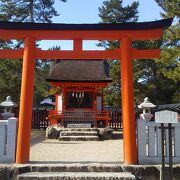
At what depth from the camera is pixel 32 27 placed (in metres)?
8.93

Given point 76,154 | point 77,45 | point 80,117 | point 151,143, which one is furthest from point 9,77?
point 151,143

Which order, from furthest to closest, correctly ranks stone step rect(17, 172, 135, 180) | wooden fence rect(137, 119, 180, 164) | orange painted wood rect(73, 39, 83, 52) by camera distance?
orange painted wood rect(73, 39, 83, 52) < wooden fence rect(137, 119, 180, 164) < stone step rect(17, 172, 135, 180)

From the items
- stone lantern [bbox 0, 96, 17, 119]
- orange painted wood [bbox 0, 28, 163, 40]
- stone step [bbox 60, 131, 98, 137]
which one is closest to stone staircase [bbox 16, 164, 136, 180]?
orange painted wood [bbox 0, 28, 163, 40]

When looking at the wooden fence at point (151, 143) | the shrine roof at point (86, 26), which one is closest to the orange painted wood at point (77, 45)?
the shrine roof at point (86, 26)

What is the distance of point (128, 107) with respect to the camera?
8562 millimetres

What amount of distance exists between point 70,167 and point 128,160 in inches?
59.9

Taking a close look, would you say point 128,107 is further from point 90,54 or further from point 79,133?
point 79,133

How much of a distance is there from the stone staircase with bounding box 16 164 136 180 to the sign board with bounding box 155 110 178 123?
1527 millimetres

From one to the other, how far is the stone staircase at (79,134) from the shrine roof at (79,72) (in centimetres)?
407

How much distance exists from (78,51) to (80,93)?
492 inches

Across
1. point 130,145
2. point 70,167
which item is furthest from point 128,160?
point 70,167

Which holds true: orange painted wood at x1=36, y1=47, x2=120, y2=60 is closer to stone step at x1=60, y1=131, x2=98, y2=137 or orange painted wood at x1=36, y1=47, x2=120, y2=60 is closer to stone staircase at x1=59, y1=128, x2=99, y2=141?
stone staircase at x1=59, y1=128, x2=99, y2=141

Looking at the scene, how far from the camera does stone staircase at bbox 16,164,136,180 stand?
742cm

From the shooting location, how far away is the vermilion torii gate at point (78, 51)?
8.54 m
